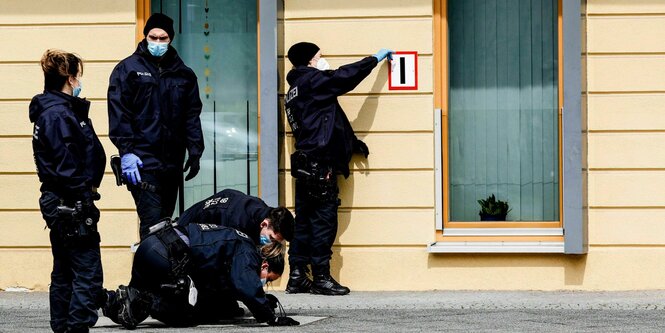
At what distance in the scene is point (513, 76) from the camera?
12859 millimetres

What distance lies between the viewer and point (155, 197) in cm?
1109

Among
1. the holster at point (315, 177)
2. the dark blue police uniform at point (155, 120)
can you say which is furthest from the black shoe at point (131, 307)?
→ the holster at point (315, 177)

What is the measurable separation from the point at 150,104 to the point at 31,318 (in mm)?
1795

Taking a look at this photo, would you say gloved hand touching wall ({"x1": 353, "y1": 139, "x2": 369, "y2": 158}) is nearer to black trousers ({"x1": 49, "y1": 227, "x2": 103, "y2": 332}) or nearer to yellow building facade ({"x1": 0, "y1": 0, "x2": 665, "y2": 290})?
yellow building facade ({"x1": 0, "y1": 0, "x2": 665, "y2": 290})

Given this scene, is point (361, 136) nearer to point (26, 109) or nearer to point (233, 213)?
point (233, 213)

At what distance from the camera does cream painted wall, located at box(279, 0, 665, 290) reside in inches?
484

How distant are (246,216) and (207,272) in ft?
1.64

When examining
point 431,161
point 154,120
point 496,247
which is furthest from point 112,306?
point 496,247

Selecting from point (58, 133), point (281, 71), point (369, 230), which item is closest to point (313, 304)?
point (369, 230)

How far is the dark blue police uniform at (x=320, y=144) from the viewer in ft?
39.7

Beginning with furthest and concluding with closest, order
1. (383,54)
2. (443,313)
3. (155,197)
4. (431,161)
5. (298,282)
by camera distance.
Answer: (431,161), (383,54), (298,282), (155,197), (443,313)

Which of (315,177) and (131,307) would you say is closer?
(131,307)

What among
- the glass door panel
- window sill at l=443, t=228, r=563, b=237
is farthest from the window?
the glass door panel

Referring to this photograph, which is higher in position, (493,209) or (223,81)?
(223,81)
